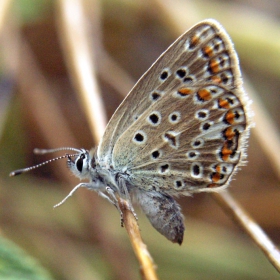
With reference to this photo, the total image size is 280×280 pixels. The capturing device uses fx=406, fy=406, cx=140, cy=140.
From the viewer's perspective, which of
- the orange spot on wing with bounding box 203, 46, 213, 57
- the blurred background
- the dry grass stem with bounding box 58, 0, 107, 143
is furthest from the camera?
the blurred background

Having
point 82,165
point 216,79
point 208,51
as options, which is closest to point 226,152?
point 216,79

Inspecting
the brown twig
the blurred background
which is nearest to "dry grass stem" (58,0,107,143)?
the blurred background

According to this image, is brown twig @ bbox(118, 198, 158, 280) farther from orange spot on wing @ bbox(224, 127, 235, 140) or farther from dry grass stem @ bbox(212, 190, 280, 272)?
orange spot on wing @ bbox(224, 127, 235, 140)

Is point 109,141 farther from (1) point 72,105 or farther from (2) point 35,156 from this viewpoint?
(1) point 72,105

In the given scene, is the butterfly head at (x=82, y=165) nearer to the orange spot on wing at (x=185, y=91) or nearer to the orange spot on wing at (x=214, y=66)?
the orange spot on wing at (x=185, y=91)

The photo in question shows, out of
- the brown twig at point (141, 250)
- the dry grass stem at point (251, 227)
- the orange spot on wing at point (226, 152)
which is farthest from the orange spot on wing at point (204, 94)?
the brown twig at point (141, 250)

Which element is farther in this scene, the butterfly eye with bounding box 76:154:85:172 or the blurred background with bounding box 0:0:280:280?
the blurred background with bounding box 0:0:280:280
